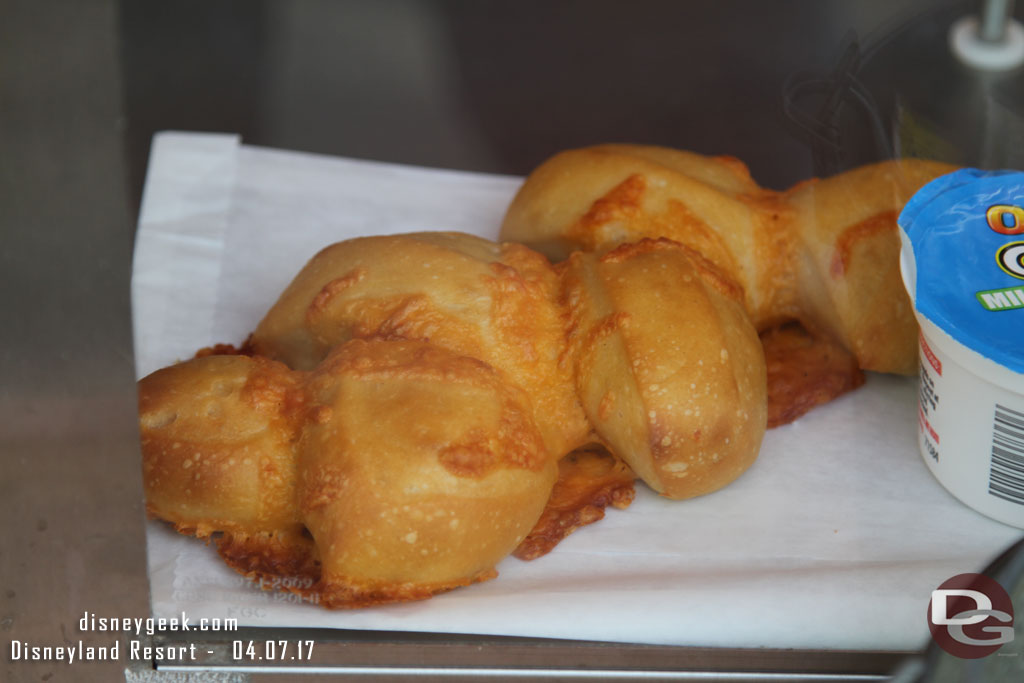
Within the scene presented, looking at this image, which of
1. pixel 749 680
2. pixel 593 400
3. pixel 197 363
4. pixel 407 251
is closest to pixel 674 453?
pixel 593 400

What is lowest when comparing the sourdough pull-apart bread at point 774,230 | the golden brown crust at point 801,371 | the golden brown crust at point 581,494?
the golden brown crust at point 581,494

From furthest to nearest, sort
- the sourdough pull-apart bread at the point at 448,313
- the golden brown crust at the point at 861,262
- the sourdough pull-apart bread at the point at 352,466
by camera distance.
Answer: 1. the golden brown crust at the point at 861,262
2. the sourdough pull-apart bread at the point at 448,313
3. the sourdough pull-apart bread at the point at 352,466

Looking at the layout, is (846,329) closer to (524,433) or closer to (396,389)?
(524,433)

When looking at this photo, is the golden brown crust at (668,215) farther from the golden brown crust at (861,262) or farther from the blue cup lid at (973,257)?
the blue cup lid at (973,257)

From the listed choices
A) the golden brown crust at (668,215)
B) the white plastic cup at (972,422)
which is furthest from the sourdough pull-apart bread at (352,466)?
the white plastic cup at (972,422)

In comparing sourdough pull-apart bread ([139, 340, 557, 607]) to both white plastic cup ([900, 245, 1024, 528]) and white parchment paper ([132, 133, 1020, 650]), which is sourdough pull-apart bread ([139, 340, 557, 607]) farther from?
white plastic cup ([900, 245, 1024, 528])

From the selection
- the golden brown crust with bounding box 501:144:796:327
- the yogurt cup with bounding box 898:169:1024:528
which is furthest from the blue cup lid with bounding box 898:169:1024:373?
the golden brown crust with bounding box 501:144:796:327

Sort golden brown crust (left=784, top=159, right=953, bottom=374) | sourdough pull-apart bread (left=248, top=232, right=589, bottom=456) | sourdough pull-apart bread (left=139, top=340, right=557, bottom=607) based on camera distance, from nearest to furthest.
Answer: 1. sourdough pull-apart bread (left=139, top=340, right=557, bottom=607)
2. sourdough pull-apart bread (left=248, top=232, right=589, bottom=456)
3. golden brown crust (left=784, top=159, right=953, bottom=374)
